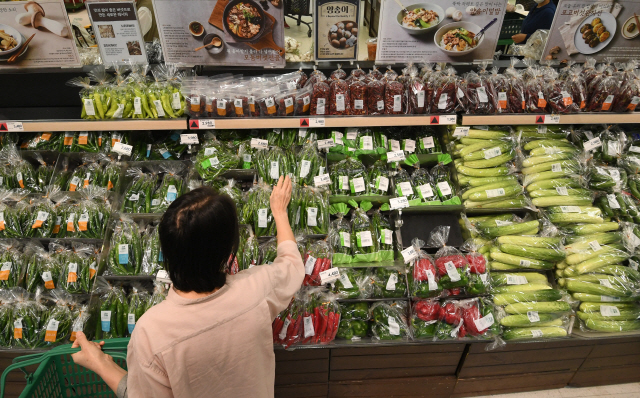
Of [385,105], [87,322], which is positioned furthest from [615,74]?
[87,322]

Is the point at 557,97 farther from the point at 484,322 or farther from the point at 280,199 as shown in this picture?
the point at 280,199

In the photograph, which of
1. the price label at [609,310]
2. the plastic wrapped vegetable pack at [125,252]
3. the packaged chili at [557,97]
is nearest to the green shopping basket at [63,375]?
the plastic wrapped vegetable pack at [125,252]

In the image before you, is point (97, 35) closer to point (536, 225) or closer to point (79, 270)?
point (79, 270)

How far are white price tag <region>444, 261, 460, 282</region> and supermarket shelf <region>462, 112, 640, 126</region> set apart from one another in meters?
0.91

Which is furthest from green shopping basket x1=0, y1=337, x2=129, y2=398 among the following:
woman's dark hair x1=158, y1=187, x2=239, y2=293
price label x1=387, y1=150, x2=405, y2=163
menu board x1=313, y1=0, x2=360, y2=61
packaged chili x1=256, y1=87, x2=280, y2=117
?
menu board x1=313, y1=0, x2=360, y2=61

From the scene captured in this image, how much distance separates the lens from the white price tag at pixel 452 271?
2.38 m

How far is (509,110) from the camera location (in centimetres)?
265

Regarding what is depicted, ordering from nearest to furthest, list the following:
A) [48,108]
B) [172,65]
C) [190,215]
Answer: [190,215] → [172,65] → [48,108]

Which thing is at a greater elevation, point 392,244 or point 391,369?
point 392,244

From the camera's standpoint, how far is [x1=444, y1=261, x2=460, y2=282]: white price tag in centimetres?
238

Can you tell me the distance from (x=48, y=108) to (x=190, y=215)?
2319mm

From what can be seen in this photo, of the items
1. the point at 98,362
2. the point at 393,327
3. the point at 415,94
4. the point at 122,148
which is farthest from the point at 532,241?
the point at 122,148

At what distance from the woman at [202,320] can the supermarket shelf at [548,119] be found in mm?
1832

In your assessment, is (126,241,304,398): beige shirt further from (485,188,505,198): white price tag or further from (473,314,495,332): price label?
(485,188,505,198): white price tag
